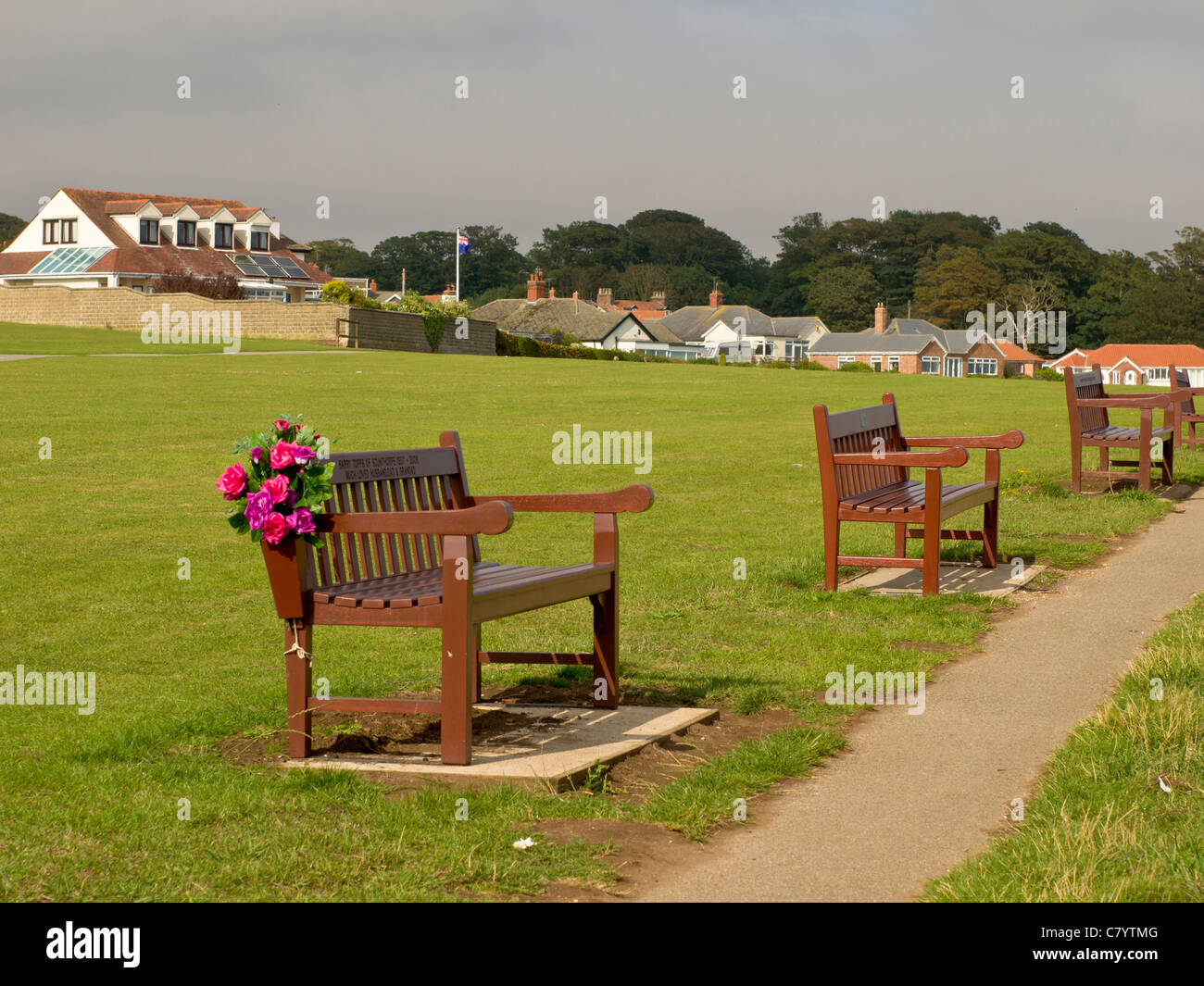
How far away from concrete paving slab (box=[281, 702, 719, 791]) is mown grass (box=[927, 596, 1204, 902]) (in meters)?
1.56

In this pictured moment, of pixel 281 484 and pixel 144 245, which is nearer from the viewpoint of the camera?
pixel 281 484

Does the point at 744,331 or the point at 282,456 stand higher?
the point at 744,331

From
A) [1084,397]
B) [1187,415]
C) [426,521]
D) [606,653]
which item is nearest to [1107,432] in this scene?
[1084,397]

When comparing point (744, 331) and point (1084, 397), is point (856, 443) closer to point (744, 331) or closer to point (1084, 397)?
point (1084, 397)

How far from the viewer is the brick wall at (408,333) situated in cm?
4778

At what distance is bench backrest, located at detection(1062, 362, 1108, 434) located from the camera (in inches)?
557

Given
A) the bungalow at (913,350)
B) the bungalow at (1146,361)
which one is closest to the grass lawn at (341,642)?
the bungalow at (1146,361)

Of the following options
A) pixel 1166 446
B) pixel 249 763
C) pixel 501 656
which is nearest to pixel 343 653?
pixel 501 656

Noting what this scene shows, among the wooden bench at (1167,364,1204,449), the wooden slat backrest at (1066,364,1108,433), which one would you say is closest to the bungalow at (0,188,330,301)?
the wooden bench at (1167,364,1204,449)

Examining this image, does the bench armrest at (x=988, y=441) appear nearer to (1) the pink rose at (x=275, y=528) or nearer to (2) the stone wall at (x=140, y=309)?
(1) the pink rose at (x=275, y=528)

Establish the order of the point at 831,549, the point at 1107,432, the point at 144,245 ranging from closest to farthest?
1. the point at 831,549
2. the point at 1107,432
3. the point at 144,245

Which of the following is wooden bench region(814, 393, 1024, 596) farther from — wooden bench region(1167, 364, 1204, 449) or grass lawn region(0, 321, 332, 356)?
grass lawn region(0, 321, 332, 356)

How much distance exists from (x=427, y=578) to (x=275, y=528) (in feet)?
2.87

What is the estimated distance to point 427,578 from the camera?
5.86 meters
